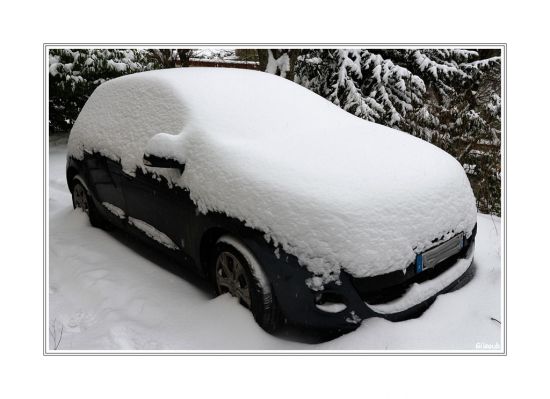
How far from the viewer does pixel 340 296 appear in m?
2.16

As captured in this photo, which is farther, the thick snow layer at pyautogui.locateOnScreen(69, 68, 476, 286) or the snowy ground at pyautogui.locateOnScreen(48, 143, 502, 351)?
the snowy ground at pyautogui.locateOnScreen(48, 143, 502, 351)

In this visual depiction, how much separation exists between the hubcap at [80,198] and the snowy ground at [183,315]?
0.66 metres

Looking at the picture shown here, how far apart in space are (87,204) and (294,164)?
7.62 feet

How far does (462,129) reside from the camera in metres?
4.36

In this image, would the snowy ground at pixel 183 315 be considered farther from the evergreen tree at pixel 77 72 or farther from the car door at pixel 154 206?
the evergreen tree at pixel 77 72

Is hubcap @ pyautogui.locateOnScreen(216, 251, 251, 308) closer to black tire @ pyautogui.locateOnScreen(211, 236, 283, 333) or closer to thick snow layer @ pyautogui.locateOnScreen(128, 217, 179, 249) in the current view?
black tire @ pyautogui.locateOnScreen(211, 236, 283, 333)

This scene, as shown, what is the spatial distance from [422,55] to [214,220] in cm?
205

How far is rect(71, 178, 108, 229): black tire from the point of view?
3814 mm

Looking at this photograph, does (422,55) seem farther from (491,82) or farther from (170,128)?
(170,128)

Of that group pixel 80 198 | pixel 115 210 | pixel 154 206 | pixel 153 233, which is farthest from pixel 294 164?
pixel 80 198

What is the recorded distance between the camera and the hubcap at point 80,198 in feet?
12.7

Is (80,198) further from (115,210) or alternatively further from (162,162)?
(162,162)

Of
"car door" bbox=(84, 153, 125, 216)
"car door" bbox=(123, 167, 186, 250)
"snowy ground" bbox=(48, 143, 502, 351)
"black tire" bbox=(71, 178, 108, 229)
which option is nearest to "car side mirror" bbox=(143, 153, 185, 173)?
"car door" bbox=(123, 167, 186, 250)

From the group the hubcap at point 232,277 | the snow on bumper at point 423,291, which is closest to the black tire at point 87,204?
the hubcap at point 232,277
